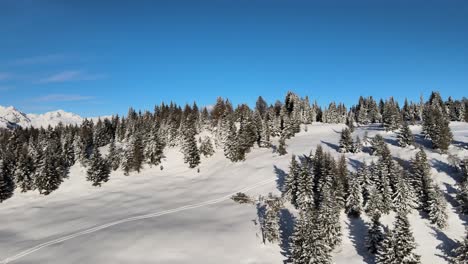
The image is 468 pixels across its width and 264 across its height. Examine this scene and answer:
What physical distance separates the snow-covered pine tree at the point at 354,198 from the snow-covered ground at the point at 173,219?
173cm

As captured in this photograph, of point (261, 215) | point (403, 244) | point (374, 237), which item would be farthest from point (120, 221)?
point (403, 244)

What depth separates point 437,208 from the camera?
5656cm

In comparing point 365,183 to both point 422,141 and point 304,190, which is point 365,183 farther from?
point 422,141

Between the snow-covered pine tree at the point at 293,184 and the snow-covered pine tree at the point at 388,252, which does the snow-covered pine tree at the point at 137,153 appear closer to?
the snow-covered pine tree at the point at 293,184

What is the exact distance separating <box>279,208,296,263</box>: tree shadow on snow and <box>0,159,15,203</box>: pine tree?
77.8 meters

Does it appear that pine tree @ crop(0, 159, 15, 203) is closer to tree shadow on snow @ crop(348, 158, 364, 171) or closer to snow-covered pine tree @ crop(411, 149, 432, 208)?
tree shadow on snow @ crop(348, 158, 364, 171)

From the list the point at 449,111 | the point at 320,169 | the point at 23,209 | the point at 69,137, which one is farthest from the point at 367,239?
the point at 449,111

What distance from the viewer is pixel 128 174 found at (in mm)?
103125

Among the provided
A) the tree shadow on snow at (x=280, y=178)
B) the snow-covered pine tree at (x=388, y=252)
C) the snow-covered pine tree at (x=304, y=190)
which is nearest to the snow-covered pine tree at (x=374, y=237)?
the snow-covered pine tree at (x=388, y=252)

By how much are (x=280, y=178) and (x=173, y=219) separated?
28.9m

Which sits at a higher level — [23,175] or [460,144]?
[23,175]

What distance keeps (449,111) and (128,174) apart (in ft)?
455

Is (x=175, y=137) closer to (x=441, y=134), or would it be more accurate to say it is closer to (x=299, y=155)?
(x=299, y=155)

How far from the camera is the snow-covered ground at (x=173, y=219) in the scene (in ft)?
168
